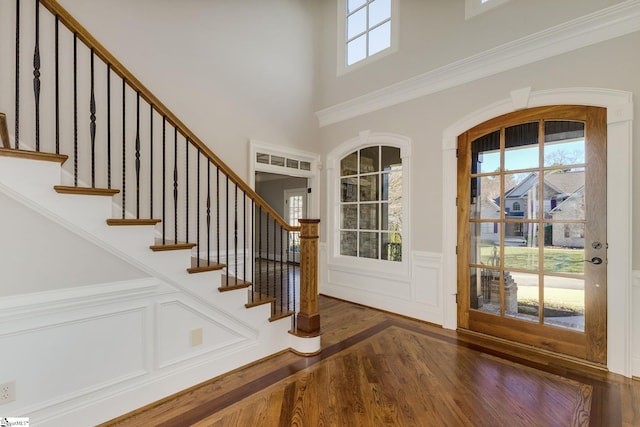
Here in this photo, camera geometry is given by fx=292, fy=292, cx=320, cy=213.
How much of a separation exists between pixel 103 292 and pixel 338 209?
10.9ft

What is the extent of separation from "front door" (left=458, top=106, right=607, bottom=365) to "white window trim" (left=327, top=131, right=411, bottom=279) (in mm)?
640

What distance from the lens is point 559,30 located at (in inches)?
104

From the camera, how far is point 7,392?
157 cm

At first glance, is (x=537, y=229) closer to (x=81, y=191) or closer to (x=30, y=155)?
(x=81, y=191)

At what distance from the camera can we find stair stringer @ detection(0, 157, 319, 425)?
1.60 meters

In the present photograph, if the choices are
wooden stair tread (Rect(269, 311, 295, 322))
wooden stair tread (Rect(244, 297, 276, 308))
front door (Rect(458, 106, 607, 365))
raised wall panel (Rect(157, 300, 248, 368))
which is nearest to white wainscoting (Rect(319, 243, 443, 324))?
front door (Rect(458, 106, 607, 365))

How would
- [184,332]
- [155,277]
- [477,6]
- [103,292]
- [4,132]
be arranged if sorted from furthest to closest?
[477,6]
[184,332]
[155,277]
[103,292]
[4,132]

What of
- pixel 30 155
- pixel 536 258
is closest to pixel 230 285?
pixel 30 155

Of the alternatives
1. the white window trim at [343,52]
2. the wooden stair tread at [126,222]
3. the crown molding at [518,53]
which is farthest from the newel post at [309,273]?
the white window trim at [343,52]

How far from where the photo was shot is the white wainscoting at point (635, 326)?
2316 mm

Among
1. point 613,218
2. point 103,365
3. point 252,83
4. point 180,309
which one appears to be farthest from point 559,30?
point 103,365

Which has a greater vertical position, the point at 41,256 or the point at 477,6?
the point at 477,6

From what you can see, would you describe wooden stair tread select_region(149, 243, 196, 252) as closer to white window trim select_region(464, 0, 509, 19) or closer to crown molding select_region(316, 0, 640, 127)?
crown molding select_region(316, 0, 640, 127)

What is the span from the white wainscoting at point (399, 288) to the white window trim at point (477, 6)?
2718 millimetres
